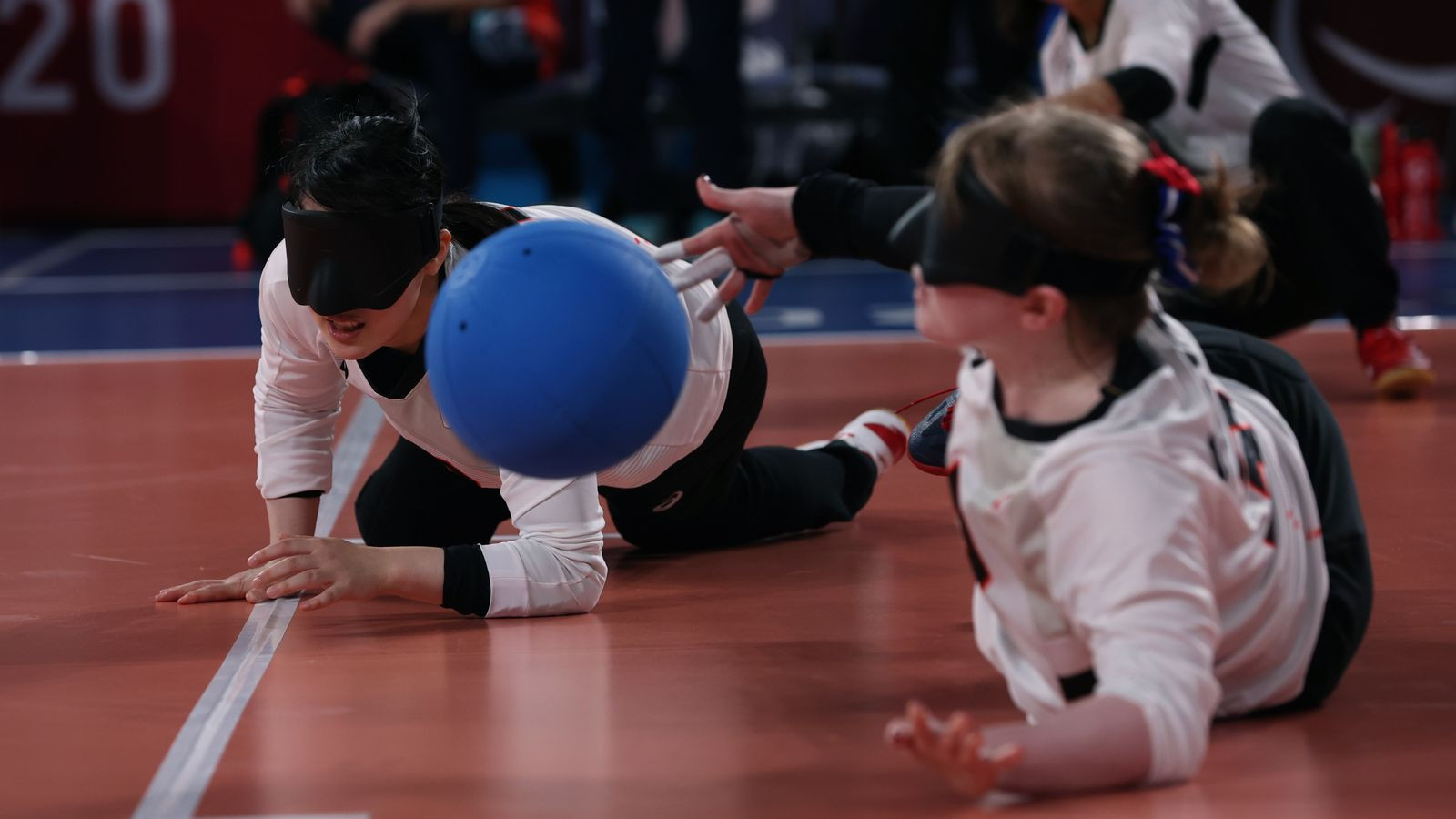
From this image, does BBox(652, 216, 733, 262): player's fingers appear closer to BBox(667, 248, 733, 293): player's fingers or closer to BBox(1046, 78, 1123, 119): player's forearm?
BBox(667, 248, 733, 293): player's fingers

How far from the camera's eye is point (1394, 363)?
14.6 ft

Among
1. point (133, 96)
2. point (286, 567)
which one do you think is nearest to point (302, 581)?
point (286, 567)

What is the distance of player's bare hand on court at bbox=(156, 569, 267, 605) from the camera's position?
2838mm

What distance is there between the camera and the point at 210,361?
17.7ft

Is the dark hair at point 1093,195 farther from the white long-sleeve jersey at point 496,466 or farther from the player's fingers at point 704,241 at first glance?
the white long-sleeve jersey at point 496,466

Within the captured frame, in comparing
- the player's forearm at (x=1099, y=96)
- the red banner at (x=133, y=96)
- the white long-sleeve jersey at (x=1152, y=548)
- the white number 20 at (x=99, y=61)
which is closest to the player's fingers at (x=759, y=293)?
the white long-sleeve jersey at (x=1152, y=548)

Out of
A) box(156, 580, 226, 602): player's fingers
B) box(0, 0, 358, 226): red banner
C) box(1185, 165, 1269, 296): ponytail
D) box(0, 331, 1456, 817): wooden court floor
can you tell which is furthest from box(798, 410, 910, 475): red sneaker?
box(0, 0, 358, 226): red banner

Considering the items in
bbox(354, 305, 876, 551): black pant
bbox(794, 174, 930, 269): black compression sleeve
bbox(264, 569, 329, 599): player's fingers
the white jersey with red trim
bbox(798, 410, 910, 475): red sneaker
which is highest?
bbox(794, 174, 930, 269): black compression sleeve

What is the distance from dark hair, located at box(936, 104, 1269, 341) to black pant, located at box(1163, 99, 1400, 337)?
251cm

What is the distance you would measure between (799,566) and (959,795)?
116 centimetres

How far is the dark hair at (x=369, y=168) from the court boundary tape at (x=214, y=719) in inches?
25.6

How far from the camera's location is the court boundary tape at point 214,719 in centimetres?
200

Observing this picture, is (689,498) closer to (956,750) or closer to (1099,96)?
(956,750)

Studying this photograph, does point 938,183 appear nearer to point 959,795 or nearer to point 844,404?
point 959,795
